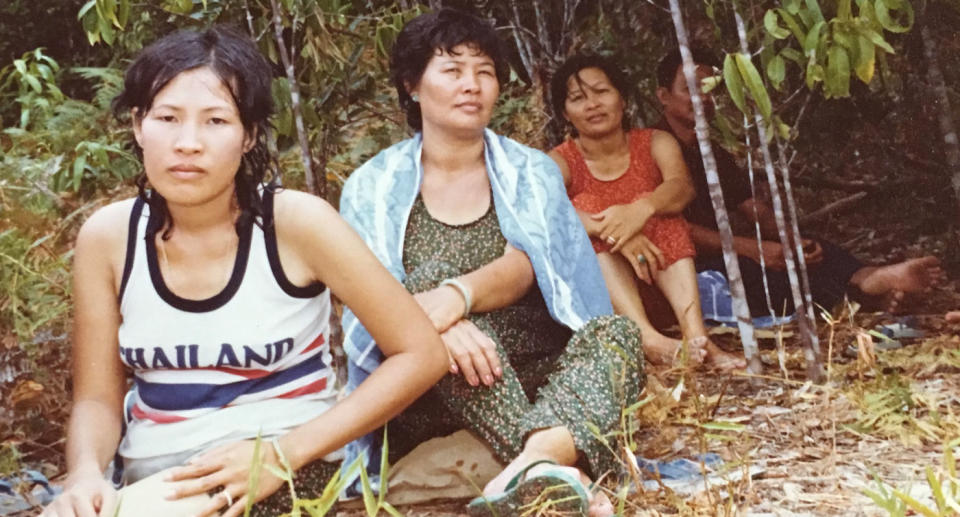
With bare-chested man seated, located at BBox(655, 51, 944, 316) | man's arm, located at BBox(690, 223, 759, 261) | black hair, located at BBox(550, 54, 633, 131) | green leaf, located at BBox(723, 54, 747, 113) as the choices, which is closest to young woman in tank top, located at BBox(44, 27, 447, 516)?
green leaf, located at BBox(723, 54, 747, 113)

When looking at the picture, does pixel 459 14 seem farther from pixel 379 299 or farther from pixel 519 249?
pixel 379 299

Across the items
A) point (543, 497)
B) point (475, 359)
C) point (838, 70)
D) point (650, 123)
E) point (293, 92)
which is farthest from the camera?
point (650, 123)

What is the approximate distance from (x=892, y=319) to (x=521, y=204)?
181 centimetres

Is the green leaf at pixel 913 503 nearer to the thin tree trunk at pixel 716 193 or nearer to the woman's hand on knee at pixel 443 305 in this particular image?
the woman's hand on knee at pixel 443 305

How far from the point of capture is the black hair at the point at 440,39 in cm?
271

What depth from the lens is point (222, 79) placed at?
69.6 inches

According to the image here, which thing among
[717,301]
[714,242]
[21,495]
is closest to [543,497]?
[21,495]

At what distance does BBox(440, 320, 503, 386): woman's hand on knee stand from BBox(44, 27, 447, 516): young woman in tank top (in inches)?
14.7

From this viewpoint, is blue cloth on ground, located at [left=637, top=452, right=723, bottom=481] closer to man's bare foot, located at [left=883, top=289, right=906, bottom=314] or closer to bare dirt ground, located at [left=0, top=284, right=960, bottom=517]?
bare dirt ground, located at [left=0, top=284, right=960, bottom=517]

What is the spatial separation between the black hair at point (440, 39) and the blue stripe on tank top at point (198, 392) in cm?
122

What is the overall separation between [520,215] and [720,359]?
1165 millimetres

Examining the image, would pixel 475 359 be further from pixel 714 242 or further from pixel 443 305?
pixel 714 242

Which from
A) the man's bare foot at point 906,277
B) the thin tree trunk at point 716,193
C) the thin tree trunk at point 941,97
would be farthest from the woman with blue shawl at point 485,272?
the thin tree trunk at point 941,97

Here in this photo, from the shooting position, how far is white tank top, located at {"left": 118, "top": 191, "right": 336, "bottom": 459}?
5.75 ft
